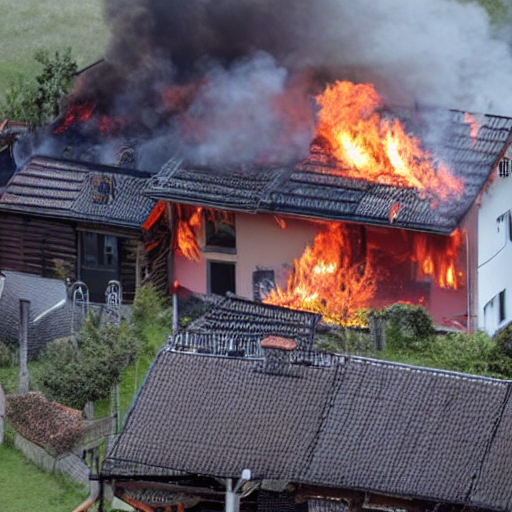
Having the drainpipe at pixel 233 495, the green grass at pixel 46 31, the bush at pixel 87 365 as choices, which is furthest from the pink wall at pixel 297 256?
the green grass at pixel 46 31

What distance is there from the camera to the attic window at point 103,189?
58281 millimetres

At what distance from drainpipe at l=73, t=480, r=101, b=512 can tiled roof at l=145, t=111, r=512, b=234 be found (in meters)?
13.1

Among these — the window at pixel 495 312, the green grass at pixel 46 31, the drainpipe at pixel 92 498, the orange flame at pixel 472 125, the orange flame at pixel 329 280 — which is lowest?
the drainpipe at pixel 92 498

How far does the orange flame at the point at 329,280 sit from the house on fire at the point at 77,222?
465 centimetres

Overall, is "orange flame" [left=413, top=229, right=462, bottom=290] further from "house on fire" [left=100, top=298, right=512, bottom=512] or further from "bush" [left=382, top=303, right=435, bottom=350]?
"house on fire" [left=100, top=298, right=512, bottom=512]

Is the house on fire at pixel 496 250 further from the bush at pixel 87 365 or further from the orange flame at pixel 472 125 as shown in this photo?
the bush at pixel 87 365

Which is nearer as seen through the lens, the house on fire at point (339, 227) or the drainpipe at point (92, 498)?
the drainpipe at point (92, 498)

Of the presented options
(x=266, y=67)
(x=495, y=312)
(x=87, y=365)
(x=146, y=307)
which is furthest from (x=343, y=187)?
(x=87, y=365)

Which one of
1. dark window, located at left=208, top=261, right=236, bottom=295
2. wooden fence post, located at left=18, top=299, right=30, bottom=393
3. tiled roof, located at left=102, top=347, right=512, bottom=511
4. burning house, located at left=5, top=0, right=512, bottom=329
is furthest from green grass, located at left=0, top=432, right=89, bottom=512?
dark window, located at left=208, top=261, right=236, bottom=295

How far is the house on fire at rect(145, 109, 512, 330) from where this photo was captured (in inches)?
2143

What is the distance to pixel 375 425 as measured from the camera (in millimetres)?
43469

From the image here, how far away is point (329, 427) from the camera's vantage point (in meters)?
43.5

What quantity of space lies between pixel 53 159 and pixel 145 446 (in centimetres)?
1876

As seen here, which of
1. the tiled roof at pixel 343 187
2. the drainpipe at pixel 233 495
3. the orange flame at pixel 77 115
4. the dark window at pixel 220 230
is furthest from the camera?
the orange flame at pixel 77 115
